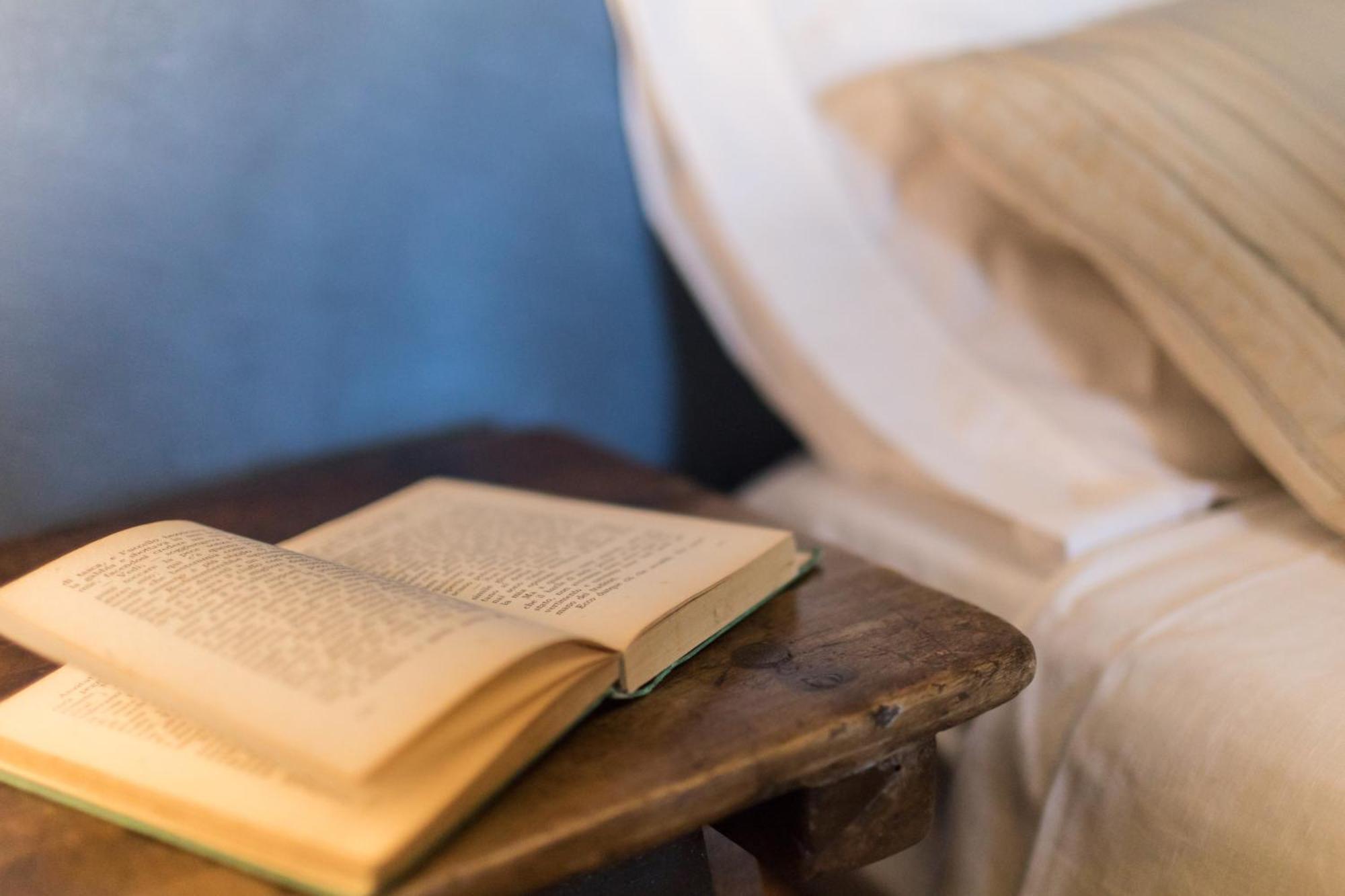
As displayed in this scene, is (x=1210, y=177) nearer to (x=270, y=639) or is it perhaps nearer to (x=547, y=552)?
(x=547, y=552)

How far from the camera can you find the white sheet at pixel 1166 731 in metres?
0.45

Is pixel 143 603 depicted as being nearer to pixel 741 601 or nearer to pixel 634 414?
pixel 741 601

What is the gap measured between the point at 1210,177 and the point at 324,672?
1.82 ft

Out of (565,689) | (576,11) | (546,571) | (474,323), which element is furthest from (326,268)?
(565,689)

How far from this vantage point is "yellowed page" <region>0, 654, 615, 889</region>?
0.33 m

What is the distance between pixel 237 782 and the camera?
1.20ft

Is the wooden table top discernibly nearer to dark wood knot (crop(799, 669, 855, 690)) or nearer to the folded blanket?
dark wood knot (crop(799, 669, 855, 690))

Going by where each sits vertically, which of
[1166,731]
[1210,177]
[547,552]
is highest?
[1210,177]

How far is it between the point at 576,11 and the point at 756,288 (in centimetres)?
26

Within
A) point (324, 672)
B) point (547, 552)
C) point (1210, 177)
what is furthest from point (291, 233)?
point (1210, 177)

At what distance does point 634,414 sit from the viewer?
96 cm

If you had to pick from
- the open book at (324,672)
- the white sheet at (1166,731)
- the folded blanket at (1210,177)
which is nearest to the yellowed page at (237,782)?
the open book at (324,672)

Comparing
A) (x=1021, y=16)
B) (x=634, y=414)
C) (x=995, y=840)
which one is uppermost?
(x=1021, y=16)

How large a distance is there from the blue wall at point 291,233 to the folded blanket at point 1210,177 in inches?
12.1
